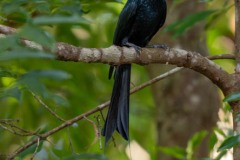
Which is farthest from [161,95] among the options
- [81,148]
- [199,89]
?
[81,148]

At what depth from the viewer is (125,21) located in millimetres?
2654

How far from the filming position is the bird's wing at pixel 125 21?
8.67ft

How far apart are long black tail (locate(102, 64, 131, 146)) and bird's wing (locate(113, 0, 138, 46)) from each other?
18 centimetres

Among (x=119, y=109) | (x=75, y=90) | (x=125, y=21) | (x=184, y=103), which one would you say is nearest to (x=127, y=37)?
(x=125, y=21)

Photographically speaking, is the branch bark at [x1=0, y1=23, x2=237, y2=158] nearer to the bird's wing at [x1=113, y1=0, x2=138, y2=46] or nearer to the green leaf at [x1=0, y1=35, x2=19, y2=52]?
the bird's wing at [x1=113, y1=0, x2=138, y2=46]

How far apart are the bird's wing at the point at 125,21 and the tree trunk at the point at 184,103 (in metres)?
0.76

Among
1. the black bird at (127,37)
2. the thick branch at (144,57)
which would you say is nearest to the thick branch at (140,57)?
the thick branch at (144,57)

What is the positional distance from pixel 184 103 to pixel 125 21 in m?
0.99

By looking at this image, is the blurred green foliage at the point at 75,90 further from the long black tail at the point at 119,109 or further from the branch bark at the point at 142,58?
the long black tail at the point at 119,109

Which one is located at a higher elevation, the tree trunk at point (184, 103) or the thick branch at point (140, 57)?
the thick branch at point (140, 57)

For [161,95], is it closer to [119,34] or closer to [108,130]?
[119,34]

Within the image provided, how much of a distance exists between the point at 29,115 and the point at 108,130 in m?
0.97

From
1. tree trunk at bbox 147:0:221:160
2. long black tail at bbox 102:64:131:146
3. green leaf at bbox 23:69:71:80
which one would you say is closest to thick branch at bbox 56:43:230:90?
long black tail at bbox 102:64:131:146

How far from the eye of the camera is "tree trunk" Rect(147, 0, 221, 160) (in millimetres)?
3402
